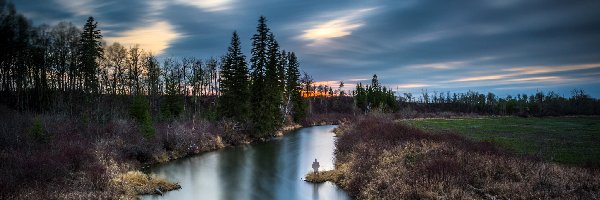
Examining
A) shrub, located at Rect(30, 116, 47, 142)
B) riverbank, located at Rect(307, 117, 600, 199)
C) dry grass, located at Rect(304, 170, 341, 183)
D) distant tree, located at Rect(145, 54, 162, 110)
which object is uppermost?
distant tree, located at Rect(145, 54, 162, 110)

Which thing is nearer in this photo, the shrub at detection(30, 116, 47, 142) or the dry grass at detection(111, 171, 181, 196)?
the dry grass at detection(111, 171, 181, 196)

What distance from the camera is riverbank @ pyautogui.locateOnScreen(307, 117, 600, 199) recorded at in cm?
1360

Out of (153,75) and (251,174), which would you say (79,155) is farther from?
(153,75)

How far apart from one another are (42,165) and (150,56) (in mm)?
55040

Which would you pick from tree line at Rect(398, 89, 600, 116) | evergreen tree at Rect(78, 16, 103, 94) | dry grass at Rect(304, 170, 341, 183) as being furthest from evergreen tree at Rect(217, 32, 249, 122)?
tree line at Rect(398, 89, 600, 116)

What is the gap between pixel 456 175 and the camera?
15359 mm

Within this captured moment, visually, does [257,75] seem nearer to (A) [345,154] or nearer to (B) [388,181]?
(A) [345,154]

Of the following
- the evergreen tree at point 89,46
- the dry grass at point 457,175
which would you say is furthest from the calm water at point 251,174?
the evergreen tree at point 89,46

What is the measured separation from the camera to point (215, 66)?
263 ft

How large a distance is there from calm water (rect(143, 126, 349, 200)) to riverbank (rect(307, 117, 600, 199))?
1.89 metres

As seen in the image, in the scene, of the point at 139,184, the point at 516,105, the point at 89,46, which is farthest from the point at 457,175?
the point at 516,105

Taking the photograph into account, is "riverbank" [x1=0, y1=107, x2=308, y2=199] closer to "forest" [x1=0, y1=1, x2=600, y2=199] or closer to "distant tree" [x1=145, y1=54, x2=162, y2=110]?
"forest" [x1=0, y1=1, x2=600, y2=199]

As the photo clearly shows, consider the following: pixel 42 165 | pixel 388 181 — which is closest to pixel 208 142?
pixel 42 165

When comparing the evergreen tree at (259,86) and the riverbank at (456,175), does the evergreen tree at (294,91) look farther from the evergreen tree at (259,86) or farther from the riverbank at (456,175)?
the riverbank at (456,175)
